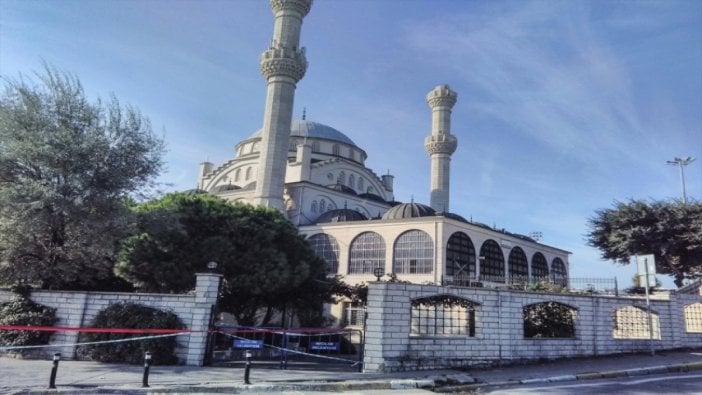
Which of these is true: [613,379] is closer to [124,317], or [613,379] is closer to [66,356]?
[124,317]

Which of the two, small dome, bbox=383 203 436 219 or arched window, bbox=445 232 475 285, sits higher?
small dome, bbox=383 203 436 219

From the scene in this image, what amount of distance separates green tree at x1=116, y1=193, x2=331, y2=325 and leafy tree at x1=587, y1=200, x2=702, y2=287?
13842 mm

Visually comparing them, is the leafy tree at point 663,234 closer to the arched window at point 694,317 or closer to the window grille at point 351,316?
the arched window at point 694,317

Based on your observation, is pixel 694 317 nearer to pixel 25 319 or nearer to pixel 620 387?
pixel 620 387

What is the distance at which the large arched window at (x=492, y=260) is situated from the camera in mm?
31984

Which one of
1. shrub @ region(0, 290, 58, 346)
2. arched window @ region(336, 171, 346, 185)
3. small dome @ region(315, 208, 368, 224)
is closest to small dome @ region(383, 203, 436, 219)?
small dome @ region(315, 208, 368, 224)

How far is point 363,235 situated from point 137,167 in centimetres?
1985

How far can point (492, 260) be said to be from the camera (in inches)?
1308

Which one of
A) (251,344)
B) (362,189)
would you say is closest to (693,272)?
(251,344)

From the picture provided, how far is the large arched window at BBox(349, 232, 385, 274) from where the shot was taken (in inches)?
1220

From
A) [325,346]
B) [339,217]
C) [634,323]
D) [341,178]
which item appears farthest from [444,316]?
[341,178]

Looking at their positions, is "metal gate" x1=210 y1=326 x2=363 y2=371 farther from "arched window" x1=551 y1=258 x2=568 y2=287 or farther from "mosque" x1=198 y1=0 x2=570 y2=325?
"arched window" x1=551 y1=258 x2=568 y2=287

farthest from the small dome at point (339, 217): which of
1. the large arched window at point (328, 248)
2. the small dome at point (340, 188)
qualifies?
the small dome at point (340, 188)

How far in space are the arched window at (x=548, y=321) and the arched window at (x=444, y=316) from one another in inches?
97.6
